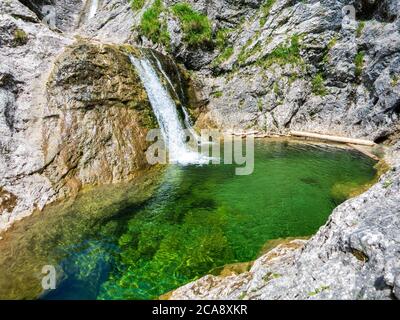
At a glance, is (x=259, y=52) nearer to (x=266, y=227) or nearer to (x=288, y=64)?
(x=288, y=64)

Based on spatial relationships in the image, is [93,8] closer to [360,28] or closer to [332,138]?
[360,28]

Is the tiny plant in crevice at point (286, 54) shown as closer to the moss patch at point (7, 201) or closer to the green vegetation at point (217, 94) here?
the green vegetation at point (217, 94)

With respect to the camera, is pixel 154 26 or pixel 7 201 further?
pixel 154 26

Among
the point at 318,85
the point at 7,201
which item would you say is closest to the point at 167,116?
the point at 7,201

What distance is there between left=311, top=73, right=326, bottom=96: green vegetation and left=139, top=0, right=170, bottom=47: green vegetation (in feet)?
37.4

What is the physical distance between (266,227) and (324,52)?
16692mm

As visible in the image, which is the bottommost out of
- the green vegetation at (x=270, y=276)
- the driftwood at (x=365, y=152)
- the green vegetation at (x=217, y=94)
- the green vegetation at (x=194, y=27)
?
the green vegetation at (x=270, y=276)

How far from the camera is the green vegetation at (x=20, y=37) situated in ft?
52.5

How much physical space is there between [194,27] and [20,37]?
13.9 metres

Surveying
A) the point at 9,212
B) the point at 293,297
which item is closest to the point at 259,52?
the point at 9,212

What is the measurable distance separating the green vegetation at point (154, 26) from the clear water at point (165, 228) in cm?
1391

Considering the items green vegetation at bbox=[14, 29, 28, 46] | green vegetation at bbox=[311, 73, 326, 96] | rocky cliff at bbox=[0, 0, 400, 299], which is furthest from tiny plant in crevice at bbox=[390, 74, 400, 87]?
green vegetation at bbox=[14, 29, 28, 46]

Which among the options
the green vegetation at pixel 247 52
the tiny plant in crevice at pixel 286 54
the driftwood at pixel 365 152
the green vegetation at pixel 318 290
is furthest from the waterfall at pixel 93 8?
the green vegetation at pixel 318 290

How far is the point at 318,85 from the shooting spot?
2317 centimetres
